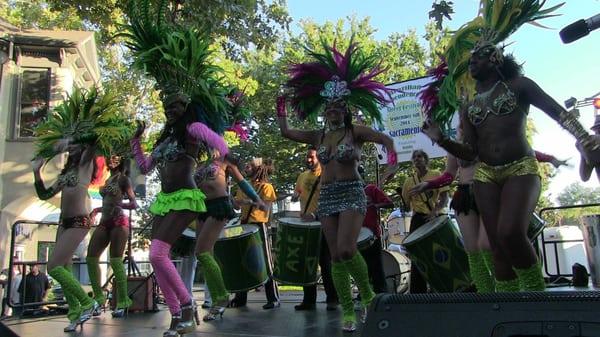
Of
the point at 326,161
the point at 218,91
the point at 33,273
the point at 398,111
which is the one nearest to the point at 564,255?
the point at 398,111

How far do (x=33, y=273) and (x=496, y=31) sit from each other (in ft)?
27.2

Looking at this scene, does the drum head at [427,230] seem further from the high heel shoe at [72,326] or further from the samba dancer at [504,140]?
the high heel shoe at [72,326]

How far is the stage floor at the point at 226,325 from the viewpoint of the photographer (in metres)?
4.20

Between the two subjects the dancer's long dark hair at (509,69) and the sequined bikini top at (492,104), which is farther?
the dancer's long dark hair at (509,69)

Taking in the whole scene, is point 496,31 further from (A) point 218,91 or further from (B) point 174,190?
(B) point 174,190

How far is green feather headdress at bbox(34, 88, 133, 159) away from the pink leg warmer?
191 cm

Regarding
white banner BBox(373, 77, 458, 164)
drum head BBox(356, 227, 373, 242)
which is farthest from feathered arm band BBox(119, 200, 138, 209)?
white banner BBox(373, 77, 458, 164)

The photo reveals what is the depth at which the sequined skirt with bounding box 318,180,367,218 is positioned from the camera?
411 centimetres

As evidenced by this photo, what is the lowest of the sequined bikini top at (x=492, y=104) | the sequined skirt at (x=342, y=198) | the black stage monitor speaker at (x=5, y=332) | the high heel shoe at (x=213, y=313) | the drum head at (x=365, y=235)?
the black stage monitor speaker at (x=5, y=332)

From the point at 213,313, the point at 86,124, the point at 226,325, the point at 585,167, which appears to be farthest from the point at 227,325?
the point at 585,167

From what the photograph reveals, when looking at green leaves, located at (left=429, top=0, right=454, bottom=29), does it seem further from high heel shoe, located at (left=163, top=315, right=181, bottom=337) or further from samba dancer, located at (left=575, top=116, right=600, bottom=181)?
high heel shoe, located at (left=163, top=315, right=181, bottom=337)

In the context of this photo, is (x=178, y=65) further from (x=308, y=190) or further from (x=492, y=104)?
(x=308, y=190)

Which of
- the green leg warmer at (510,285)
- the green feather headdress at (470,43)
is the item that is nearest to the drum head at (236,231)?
the green feather headdress at (470,43)

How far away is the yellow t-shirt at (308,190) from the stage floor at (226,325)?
1.18 meters
